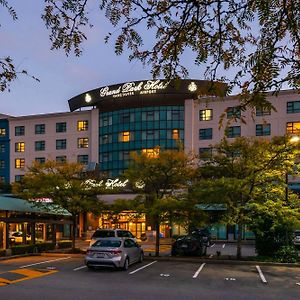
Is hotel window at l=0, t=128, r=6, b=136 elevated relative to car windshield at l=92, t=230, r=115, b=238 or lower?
elevated

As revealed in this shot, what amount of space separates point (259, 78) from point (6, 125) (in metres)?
71.4

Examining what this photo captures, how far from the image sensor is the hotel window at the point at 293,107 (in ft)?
178

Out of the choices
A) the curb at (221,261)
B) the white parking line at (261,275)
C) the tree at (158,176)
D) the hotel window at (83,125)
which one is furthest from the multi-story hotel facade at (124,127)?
the white parking line at (261,275)

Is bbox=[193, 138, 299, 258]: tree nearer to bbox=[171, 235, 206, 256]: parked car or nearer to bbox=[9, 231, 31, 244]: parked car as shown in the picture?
bbox=[171, 235, 206, 256]: parked car

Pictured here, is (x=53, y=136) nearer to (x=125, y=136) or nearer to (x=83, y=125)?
(x=83, y=125)

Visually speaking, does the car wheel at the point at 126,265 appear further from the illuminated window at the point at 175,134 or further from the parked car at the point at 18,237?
the illuminated window at the point at 175,134

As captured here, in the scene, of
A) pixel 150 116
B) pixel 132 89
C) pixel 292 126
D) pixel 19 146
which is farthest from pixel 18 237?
pixel 19 146

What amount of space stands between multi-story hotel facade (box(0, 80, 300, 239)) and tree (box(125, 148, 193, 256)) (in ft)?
84.2

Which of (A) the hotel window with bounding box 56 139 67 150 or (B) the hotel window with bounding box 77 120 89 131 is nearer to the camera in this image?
(B) the hotel window with bounding box 77 120 89 131

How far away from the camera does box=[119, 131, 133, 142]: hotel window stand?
62375 millimetres

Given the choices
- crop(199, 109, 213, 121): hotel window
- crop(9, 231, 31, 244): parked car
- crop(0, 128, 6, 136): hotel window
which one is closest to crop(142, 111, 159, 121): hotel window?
crop(199, 109, 213, 121): hotel window

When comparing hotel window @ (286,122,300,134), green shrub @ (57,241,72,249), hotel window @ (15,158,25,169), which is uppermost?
hotel window @ (286,122,300,134)

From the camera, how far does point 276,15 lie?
4.57m

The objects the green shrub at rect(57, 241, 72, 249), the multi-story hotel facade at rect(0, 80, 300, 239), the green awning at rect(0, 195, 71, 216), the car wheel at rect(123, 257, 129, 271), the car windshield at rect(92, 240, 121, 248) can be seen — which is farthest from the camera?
the multi-story hotel facade at rect(0, 80, 300, 239)
